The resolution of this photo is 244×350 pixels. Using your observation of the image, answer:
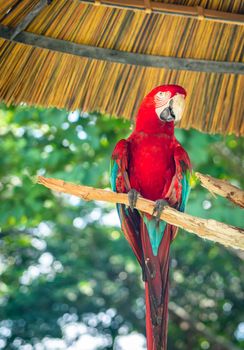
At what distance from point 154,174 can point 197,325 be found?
3493 millimetres

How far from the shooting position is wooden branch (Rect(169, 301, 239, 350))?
5.05 metres

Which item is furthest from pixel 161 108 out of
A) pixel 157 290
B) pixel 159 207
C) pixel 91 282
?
pixel 91 282

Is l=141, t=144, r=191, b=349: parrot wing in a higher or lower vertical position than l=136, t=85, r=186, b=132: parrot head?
lower

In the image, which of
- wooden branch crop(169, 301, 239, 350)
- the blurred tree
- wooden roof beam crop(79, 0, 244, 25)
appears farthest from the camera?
the blurred tree

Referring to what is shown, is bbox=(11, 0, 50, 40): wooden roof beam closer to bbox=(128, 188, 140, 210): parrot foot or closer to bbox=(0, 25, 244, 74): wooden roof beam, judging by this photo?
bbox=(0, 25, 244, 74): wooden roof beam

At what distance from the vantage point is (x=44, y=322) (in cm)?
540

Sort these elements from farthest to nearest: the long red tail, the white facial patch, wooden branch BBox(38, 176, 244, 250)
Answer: the white facial patch < wooden branch BBox(38, 176, 244, 250) < the long red tail

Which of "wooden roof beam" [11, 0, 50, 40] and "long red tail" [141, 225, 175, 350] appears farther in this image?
"wooden roof beam" [11, 0, 50, 40]

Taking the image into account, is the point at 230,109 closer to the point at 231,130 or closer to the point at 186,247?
the point at 231,130

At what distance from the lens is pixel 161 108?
191cm

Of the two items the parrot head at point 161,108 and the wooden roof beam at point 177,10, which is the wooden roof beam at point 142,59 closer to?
the wooden roof beam at point 177,10

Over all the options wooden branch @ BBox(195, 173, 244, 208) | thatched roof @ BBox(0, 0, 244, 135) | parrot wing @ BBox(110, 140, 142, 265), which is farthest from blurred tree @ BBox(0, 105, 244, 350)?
wooden branch @ BBox(195, 173, 244, 208)

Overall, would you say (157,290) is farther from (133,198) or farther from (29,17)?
(29,17)

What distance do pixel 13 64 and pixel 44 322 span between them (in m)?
3.46
